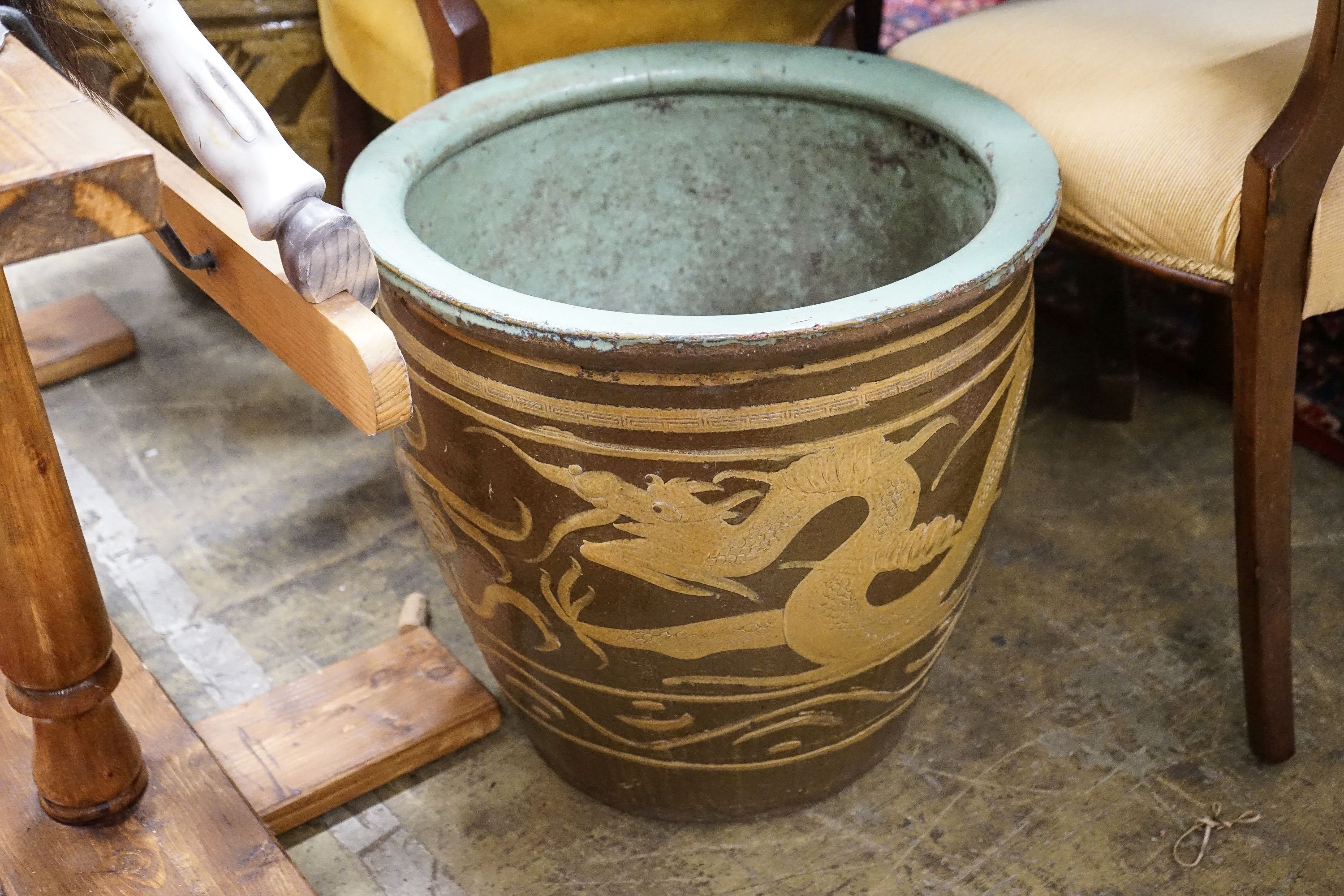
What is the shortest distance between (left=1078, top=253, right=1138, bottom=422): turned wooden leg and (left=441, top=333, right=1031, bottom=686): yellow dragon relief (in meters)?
0.76

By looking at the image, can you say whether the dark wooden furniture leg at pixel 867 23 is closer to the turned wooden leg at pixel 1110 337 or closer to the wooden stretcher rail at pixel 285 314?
the turned wooden leg at pixel 1110 337

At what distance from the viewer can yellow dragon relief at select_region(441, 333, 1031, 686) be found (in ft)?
2.93

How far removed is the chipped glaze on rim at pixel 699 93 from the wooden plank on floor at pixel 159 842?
518mm

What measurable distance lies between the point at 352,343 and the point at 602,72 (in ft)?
2.15

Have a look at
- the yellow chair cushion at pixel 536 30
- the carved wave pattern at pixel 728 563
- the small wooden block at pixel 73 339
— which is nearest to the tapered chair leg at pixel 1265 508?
the carved wave pattern at pixel 728 563

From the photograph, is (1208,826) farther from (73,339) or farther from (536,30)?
(73,339)

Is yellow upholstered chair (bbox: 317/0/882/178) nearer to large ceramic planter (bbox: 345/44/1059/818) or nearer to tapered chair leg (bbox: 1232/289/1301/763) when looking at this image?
large ceramic planter (bbox: 345/44/1059/818)

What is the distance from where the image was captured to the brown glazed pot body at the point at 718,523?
87cm

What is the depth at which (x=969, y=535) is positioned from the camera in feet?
3.48

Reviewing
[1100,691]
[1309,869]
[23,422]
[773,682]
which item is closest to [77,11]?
[23,422]

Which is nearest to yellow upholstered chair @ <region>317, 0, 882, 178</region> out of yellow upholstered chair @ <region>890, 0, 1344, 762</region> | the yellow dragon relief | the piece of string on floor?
yellow upholstered chair @ <region>890, 0, 1344, 762</region>

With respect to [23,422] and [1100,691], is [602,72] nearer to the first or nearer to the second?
[23,422]

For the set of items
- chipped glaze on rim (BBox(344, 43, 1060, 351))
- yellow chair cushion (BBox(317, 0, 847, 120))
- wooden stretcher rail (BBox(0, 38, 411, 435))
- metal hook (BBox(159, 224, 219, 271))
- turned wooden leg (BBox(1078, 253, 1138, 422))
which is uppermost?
wooden stretcher rail (BBox(0, 38, 411, 435))

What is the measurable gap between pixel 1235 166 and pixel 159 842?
3.61 feet
